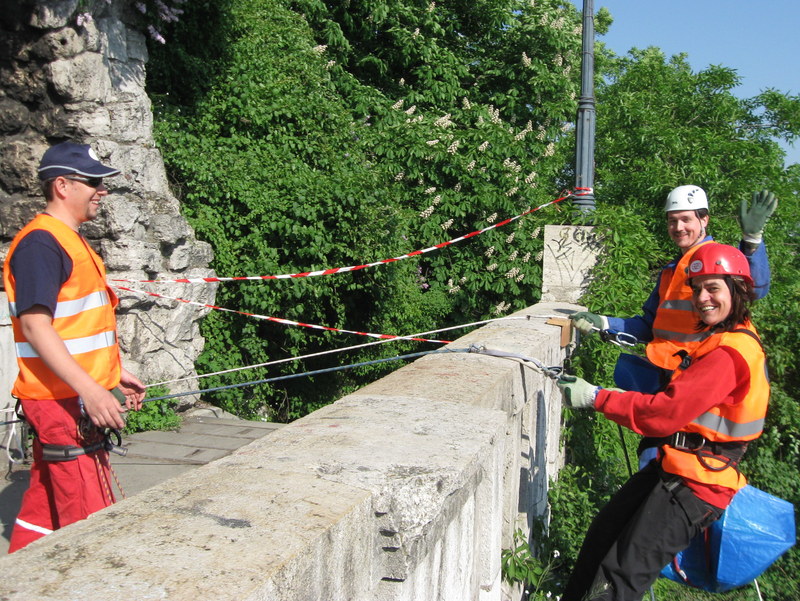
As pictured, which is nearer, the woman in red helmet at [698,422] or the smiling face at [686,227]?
the woman in red helmet at [698,422]

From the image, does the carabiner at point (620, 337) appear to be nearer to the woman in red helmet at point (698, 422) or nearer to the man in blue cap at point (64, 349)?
the woman in red helmet at point (698, 422)

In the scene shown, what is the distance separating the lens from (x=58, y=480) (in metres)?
2.59

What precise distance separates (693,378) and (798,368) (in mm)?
3609

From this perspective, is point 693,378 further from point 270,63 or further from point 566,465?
point 270,63

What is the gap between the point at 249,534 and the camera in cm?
146

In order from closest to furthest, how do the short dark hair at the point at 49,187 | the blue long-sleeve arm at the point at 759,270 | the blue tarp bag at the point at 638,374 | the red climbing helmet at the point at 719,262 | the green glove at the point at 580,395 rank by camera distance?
the short dark hair at the point at 49,187, the red climbing helmet at the point at 719,262, the green glove at the point at 580,395, the blue tarp bag at the point at 638,374, the blue long-sleeve arm at the point at 759,270

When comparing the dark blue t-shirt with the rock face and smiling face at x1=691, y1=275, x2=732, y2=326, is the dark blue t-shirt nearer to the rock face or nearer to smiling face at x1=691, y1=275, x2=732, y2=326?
smiling face at x1=691, y1=275, x2=732, y2=326

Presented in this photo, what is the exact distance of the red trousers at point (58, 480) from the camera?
2.56 m

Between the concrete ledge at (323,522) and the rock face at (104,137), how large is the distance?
420cm

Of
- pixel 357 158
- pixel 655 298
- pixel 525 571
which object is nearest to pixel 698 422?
pixel 525 571

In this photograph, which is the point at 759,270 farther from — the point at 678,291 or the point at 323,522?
the point at 323,522

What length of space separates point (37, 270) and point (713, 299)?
243 centimetres

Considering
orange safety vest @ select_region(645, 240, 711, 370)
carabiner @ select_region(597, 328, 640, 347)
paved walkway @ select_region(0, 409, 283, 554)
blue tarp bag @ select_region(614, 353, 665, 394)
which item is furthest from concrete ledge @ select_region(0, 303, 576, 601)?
paved walkway @ select_region(0, 409, 283, 554)

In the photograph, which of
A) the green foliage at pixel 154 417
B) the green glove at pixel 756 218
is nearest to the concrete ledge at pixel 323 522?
the green glove at pixel 756 218
